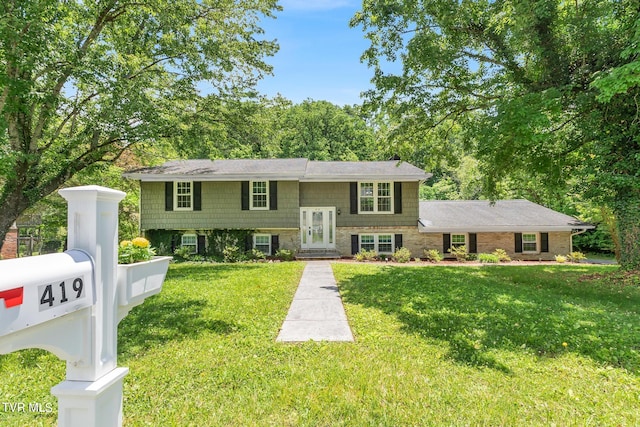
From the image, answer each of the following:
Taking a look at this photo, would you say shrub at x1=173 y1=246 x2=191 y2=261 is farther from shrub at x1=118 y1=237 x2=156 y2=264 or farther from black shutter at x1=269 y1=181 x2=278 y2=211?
shrub at x1=118 y1=237 x2=156 y2=264

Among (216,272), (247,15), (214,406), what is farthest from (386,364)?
(247,15)

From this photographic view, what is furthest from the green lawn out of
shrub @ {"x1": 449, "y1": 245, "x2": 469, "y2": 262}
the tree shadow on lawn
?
shrub @ {"x1": 449, "y1": 245, "x2": 469, "y2": 262}

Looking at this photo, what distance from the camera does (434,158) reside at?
13641mm

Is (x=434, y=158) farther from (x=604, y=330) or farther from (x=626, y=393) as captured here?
(x=626, y=393)

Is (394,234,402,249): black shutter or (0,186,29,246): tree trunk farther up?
(0,186,29,246): tree trunk

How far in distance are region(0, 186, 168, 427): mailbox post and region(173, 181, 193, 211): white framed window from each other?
Result: 1522 cm

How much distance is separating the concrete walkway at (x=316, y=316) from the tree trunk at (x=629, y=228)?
8127mm

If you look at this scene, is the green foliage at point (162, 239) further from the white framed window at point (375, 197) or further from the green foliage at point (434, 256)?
the green foliage at point (434, 256)

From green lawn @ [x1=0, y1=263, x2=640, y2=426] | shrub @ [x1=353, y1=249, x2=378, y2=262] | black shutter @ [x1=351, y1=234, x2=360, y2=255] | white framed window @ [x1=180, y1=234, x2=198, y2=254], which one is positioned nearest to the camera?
green lawn @ [x1=0, y1=263, x2=640, y2=426]

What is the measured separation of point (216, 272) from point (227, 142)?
512cm

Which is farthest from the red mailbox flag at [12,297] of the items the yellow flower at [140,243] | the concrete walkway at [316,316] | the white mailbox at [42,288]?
the concrete walkway at [316,316]

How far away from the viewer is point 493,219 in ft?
55.8

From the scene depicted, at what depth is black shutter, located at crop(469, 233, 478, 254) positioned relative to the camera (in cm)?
1678

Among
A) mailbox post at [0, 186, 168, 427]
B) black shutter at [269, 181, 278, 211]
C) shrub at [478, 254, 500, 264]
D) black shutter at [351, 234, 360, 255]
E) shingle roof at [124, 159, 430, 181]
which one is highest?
shingle roof at [124, 159, 430, 181]
